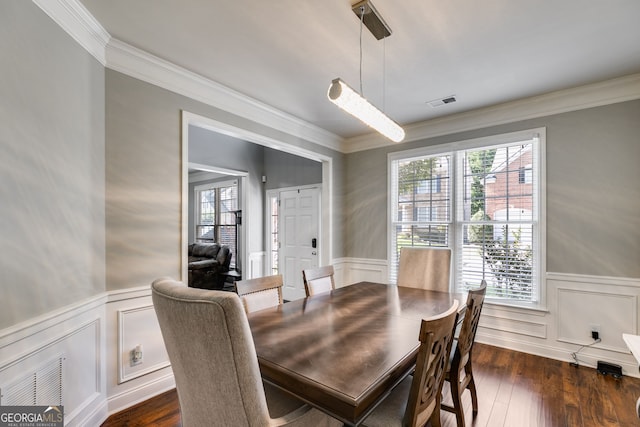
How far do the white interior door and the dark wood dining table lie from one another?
99.4 inches

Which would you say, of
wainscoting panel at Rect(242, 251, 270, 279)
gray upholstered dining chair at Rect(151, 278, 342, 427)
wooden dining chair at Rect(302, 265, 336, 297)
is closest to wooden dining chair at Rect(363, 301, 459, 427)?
gray upholstered dining chair at Rect(151, 278, 342, 427)

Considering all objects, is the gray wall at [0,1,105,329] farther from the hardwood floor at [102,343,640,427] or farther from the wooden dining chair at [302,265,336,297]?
the wooden dining chair at [302,265,336,297]

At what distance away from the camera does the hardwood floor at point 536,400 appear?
1.98 m

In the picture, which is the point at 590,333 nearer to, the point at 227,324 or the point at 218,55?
the point at 227,324

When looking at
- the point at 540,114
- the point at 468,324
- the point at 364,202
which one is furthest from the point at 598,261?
the point at 364,202

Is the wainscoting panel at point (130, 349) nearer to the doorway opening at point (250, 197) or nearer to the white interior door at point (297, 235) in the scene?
the doorway opening at point (250, 197)

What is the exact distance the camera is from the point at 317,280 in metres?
2.59

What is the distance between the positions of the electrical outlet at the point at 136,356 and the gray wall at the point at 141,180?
488 millimetres

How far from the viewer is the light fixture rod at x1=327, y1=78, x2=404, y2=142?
1556 mm

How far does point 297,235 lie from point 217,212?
2671 millimetres

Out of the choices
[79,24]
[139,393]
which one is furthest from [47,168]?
[139,393]

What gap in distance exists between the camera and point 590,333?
2770 millimetres

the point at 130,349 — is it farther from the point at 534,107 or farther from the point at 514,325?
the point at 534,107

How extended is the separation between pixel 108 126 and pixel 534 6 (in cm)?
288
